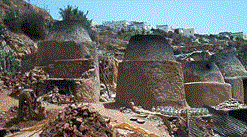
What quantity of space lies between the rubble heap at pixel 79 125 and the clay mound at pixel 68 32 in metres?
6.64

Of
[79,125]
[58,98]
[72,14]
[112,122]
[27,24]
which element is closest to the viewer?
[79,125]

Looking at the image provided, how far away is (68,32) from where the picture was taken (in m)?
11.1

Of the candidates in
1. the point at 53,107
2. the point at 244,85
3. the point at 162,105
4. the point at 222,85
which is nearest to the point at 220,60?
the point at 244,85

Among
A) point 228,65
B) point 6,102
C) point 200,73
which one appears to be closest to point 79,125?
point 6,102

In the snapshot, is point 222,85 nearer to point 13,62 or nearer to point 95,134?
point 95,134

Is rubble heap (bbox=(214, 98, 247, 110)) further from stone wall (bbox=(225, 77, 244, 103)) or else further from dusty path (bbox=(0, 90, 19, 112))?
dusty path (bbox=(0, 90, 19, 112))

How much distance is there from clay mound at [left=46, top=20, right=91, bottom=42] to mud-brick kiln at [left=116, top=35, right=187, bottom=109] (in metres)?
3.48

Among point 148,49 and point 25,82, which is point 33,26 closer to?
point 25,82

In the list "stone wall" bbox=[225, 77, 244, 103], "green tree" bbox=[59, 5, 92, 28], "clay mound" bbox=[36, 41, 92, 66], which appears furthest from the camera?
"green tree" bbox=[59, 5, 92, 28]

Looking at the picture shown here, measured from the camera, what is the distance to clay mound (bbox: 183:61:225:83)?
10.1 m

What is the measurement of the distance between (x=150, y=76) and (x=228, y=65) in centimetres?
719

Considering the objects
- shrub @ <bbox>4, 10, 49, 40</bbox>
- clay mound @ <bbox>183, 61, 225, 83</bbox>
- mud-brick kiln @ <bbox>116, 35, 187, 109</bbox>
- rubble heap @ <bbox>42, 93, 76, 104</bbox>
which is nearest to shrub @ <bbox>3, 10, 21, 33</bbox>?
shrub @ <bbox>4, 10, 49, 40</bbox>

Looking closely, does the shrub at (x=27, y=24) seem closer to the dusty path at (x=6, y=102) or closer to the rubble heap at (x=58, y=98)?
the dusty path at (x=6, y=102)

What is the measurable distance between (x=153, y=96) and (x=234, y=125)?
2311 mm
